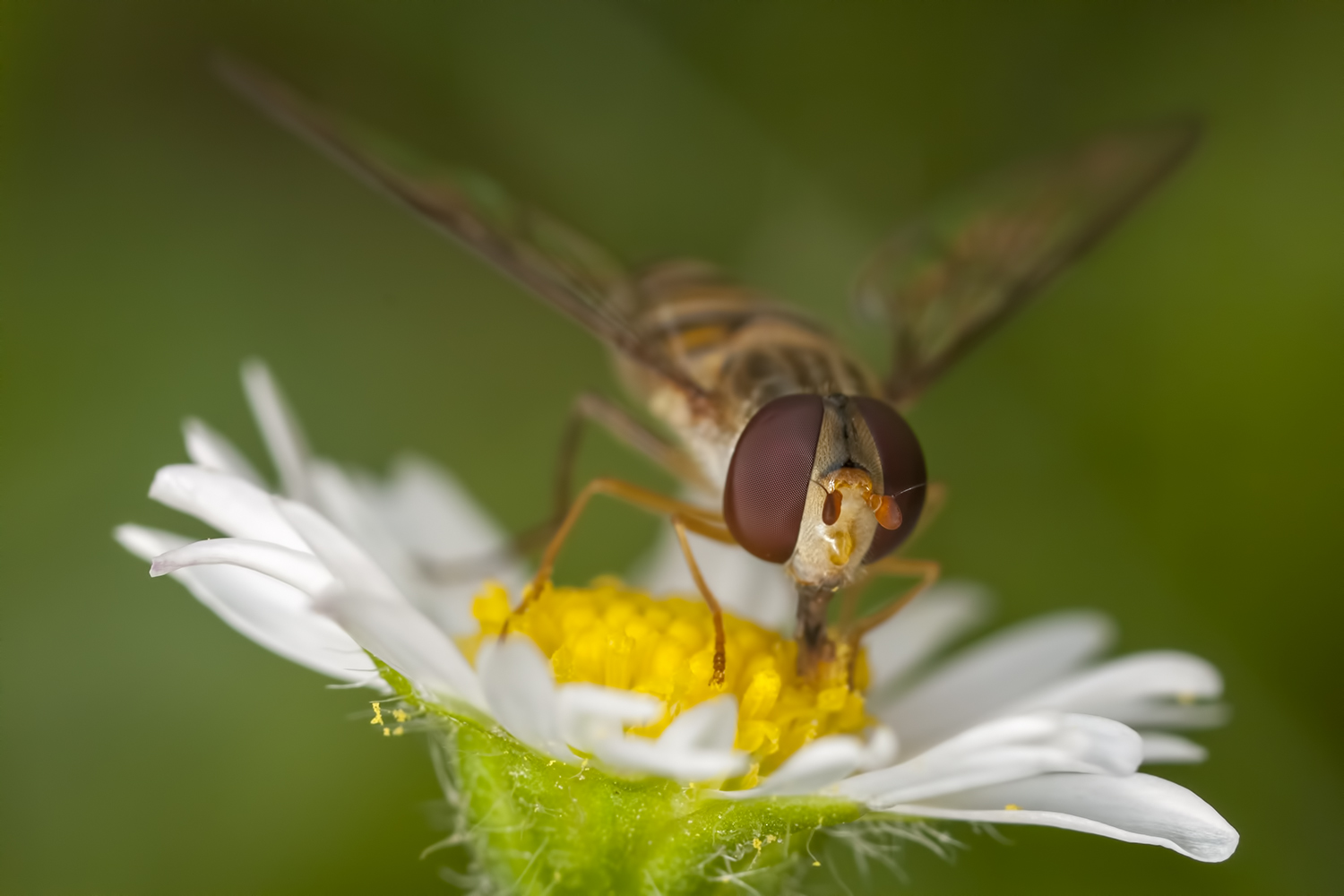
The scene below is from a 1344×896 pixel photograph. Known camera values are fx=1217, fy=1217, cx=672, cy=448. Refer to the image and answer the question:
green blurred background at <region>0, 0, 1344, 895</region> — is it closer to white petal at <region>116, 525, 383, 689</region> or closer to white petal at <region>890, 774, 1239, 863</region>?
white petal at <region>890, 774, 1239, 863</region>

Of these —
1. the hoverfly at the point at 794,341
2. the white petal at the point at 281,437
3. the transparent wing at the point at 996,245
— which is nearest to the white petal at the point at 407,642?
the hoverfly at the point at 794,341

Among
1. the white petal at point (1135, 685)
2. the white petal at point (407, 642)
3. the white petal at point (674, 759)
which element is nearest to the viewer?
the white petal at point (674, 759)

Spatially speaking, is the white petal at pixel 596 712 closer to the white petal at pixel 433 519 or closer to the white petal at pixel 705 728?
the white petal at pixel 705 728

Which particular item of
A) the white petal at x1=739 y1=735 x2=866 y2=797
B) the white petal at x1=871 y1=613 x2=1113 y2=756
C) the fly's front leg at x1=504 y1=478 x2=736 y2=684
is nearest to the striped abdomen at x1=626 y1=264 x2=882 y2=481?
the fly's front leg at x1=504 y1=478 x2=736 y2=684

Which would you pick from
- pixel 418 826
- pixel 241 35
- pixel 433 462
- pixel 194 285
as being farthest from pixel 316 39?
pixel 418 826

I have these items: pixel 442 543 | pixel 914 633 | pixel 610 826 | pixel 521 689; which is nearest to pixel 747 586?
pixel 914 633

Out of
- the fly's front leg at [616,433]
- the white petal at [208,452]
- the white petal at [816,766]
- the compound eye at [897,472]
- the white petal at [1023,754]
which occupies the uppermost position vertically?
the fly's front leg at [616,433]
